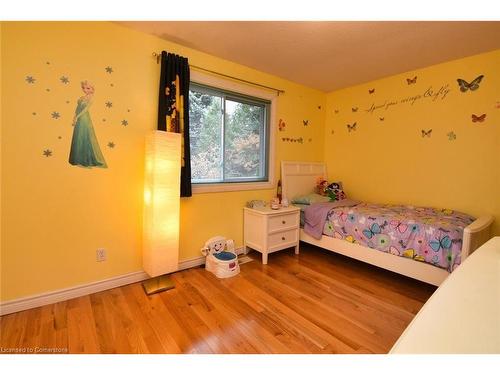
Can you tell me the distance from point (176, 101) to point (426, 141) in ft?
9.02

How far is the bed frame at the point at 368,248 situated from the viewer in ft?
5.85

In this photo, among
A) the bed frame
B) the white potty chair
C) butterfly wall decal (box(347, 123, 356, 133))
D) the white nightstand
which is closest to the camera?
the bed frame

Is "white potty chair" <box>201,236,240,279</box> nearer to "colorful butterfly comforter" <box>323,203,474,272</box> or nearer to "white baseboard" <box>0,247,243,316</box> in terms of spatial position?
"white baseboard" <box>0,247,243,316</box>

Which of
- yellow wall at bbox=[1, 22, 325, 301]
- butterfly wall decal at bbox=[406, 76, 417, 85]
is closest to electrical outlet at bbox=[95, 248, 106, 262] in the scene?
yellow wall at bbox=[1, 22, 325, 301]

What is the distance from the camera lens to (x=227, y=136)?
9.14ft

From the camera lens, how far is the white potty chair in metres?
2.30

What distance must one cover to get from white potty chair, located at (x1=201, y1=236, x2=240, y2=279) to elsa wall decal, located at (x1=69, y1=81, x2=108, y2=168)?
131cm

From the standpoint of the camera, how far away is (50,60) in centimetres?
171

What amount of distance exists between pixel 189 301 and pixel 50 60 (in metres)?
2.05

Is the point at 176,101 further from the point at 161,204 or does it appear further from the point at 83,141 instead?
the point at 161,204
